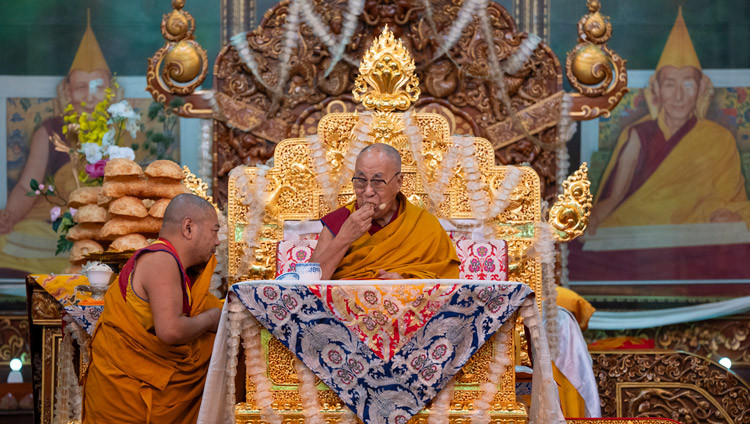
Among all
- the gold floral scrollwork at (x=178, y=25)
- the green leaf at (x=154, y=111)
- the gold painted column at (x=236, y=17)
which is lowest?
the green leaf at (x=154, y=111)

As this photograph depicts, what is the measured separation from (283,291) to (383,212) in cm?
104

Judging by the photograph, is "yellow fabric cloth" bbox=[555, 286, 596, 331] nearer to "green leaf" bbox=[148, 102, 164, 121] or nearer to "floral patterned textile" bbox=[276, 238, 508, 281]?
"floral patterned textile" bbox=[276, 238, 508, 281]

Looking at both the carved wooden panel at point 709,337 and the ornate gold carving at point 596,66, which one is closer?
the ornate gold carving at point 596,66

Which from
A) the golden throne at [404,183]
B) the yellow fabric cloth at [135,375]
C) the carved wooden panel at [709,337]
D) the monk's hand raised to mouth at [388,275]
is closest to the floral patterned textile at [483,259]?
the golden throne at [404,183]

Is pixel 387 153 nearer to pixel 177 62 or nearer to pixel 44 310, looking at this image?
pixel 177 62

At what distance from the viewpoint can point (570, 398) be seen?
15.0ft

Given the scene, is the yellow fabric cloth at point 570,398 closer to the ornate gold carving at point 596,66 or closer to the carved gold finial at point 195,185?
the ornate gold carving at point 596,66

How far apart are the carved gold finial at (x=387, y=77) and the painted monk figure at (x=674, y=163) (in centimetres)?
235

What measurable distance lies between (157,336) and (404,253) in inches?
41.4

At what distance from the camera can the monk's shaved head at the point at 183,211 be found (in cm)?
359

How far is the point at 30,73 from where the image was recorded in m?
6.69

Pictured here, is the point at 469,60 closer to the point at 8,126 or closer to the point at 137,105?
the point at 137,105

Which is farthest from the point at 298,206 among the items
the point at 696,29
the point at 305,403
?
the point at 696,29

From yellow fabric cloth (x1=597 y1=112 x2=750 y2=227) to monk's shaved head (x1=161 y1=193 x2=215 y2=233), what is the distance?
3.77m
